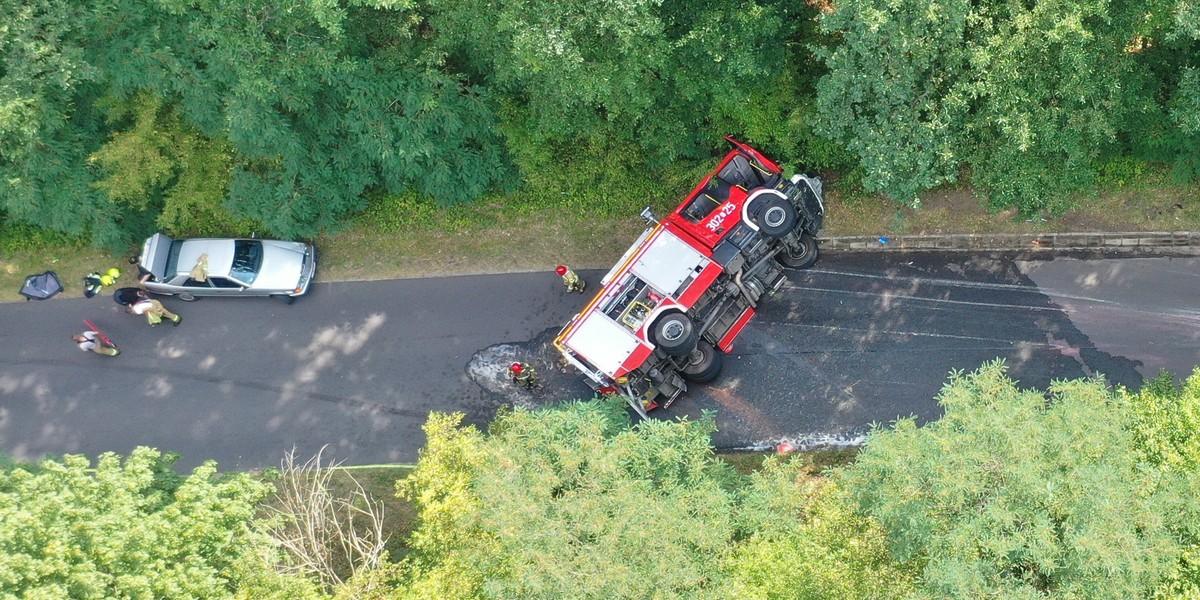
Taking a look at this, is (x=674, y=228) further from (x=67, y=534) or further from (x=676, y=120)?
(x=67, y=534)

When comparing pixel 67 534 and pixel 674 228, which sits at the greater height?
pixel 674 228

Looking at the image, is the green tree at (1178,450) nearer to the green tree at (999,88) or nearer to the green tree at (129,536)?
the green tree at (999,88)

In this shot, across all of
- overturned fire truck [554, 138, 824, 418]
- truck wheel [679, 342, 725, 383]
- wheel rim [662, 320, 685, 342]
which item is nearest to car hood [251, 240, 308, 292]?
overturned fire truck [554, 138, 824, 418]

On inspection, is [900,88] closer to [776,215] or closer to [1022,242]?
[776,215]

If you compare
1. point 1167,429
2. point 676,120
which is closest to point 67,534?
point 676,120

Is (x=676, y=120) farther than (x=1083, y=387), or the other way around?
(x=676, y=120)

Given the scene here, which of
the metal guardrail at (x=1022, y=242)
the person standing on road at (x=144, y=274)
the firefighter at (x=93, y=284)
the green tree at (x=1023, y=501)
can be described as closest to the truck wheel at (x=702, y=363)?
the metal guardrail at (x=1022, y=242)
